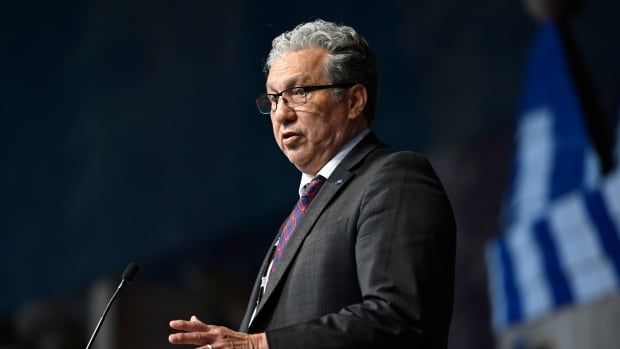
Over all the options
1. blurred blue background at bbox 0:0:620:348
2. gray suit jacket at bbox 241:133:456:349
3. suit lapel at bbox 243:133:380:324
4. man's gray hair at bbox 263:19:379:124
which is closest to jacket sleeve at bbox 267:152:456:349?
gray suit jacket at bbox 241:133:456:349

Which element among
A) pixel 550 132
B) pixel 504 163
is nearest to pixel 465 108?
pixel 504 163

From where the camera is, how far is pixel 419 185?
73.8 inches

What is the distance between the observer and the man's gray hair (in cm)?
207

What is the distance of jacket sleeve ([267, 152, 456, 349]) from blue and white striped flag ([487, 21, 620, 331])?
3.62 m

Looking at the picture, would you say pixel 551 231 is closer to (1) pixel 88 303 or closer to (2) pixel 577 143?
(2) pixel 577 143

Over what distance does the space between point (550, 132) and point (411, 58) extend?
2.36 metres

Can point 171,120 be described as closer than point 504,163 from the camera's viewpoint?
No

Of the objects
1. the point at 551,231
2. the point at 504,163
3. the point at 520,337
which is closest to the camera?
the point at 551,231

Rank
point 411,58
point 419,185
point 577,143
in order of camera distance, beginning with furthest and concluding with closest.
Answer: point 411,58 → point 577,143 → point 419,185

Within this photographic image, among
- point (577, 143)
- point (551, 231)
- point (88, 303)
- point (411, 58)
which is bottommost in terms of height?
point (88, 303)

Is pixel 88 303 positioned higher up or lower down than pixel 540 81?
lower down

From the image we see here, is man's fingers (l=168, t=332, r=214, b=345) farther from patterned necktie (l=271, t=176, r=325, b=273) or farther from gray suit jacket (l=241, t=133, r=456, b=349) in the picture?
patterned necktie (l=271, t=176, r=325, b=273)

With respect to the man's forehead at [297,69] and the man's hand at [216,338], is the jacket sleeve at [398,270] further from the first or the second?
the man's forehead at [297,69]

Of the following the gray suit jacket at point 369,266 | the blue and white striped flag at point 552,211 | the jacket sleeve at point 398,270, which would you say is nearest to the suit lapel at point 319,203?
the gray suit jacket at point 369,266
